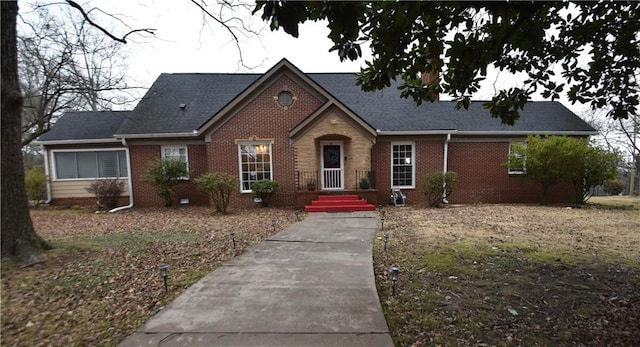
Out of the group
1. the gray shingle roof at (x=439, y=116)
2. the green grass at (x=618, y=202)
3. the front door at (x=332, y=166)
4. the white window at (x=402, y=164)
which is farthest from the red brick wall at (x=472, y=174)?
the front door at (x=332, y=166)

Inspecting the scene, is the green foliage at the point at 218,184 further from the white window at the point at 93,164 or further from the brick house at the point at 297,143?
the white window at the point at 93,164

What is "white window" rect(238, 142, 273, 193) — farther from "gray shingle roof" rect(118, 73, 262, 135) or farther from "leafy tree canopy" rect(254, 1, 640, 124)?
"leafy tree canopy" rect(254, 1, 640, 124)

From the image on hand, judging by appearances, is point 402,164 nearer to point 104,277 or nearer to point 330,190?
point 330,190

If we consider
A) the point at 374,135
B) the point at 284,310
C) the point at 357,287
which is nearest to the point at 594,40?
the point at 357,287

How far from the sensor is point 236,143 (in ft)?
40.1

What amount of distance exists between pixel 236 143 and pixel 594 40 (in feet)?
36.3

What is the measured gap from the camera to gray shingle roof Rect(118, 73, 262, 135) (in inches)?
520

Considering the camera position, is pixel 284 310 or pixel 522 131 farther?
pixel 522 131

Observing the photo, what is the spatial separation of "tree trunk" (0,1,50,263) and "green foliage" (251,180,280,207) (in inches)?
285

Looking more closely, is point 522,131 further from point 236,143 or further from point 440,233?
point 236,143

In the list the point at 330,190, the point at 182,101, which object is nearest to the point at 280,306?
the point at 330,190

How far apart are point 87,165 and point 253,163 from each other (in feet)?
27.7

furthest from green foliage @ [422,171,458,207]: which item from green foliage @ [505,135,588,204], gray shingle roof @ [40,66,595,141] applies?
green foliage @ [505,135,588,204]

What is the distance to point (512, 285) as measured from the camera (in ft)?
13.6
